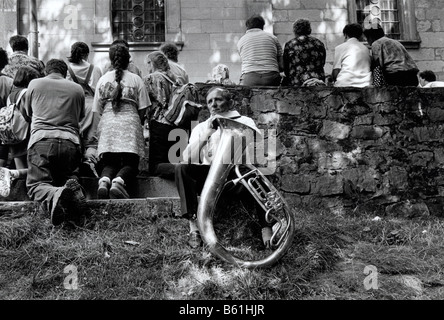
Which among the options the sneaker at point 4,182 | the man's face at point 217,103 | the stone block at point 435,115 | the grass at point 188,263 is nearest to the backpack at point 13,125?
the sneaker at point 4,182

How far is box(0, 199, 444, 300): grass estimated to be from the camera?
17.0ft

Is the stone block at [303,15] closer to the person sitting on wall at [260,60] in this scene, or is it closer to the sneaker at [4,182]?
the person sitting on wall at [260,60]

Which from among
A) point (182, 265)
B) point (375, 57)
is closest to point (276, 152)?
point (375, 57)

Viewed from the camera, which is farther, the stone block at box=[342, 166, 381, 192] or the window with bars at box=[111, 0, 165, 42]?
the window with bars at box=[111, 0, 165, 42]

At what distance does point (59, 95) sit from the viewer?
6375 mm

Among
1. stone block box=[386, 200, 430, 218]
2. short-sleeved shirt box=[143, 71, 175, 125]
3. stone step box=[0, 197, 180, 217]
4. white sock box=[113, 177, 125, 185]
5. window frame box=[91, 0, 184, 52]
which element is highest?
window frame box=[91, 0, 184, 52]

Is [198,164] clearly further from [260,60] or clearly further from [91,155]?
[260,60]

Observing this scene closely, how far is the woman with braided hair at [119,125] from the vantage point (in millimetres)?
6473

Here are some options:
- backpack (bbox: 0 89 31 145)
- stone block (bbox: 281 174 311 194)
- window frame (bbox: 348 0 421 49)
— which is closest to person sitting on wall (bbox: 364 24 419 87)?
stone block (bbox: 281 174 311 194)

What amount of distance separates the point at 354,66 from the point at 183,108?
2.80 meters

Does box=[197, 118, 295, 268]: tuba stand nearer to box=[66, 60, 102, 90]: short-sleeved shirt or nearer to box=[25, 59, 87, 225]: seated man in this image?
box=[25, 59, 87, 225]: seated man

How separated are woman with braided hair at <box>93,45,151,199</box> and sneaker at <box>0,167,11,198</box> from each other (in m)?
0.92

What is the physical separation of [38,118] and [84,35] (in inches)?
260
